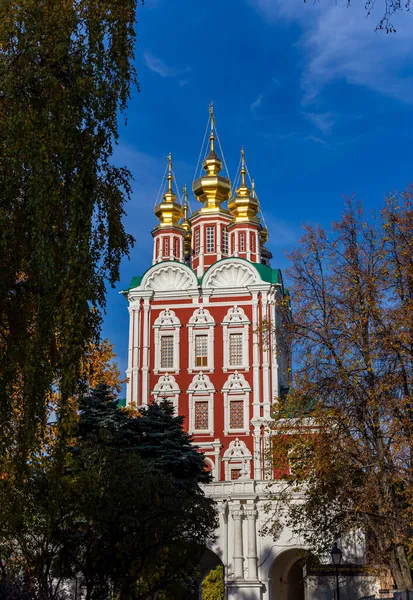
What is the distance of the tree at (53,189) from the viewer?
9.52m

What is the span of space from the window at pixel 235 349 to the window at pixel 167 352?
3.18 metres

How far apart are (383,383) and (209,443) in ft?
84.5

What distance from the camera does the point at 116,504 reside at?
15562mm

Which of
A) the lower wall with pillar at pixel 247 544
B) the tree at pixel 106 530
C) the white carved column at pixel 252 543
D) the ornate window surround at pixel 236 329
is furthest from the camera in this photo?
the ornate window surround at pixel 236 329

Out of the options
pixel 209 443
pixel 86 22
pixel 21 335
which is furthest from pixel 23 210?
pixel 209 443

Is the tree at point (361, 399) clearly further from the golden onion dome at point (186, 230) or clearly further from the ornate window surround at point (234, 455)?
the golden onion dome at point (186, 230)

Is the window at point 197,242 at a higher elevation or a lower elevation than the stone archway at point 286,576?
higher

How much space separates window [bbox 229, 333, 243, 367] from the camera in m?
43.8

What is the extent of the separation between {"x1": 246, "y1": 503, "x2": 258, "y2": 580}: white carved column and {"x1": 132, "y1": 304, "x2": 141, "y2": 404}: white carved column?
15.3 metres

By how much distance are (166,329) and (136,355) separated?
2.18 m

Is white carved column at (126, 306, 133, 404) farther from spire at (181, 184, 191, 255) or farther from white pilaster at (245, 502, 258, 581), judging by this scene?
white pilaster at (245, 502, 258, 581)

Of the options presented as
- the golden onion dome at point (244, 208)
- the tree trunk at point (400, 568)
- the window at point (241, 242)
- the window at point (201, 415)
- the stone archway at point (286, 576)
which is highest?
the golden onion dome at point (244, 208)

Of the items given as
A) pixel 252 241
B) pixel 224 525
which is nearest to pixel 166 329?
pixel 252 241

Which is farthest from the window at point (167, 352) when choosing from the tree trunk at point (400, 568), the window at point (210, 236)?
the tree trunk at point (400, 568)
